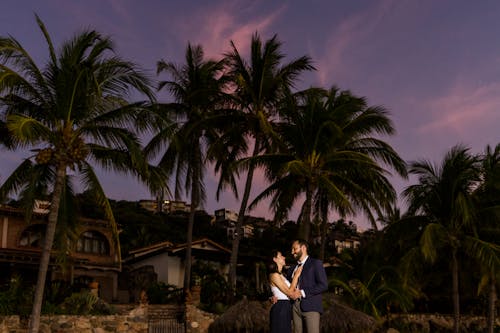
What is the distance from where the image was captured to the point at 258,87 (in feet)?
93.5

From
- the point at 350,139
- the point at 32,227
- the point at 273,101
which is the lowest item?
the point at 32,227

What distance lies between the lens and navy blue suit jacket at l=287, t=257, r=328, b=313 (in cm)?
786

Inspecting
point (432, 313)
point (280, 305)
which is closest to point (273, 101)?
point (432, 313)

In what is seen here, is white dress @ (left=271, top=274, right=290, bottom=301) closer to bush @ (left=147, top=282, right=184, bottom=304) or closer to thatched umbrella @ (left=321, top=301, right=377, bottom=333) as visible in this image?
thatched umbrella @ (left=321, top=301, right=377, bottom=333)

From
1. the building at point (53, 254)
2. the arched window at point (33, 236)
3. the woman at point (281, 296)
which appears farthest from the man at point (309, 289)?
the arched window at point (33, 236)

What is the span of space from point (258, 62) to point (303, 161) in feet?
19.0

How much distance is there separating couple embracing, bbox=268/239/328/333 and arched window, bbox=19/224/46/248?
27572 mm

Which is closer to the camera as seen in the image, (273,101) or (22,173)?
(22,173)

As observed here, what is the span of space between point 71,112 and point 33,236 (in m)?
15.1

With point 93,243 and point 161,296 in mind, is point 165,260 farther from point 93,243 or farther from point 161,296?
point 161,296

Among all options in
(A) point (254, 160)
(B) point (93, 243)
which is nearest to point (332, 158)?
(A) point (254, 160)

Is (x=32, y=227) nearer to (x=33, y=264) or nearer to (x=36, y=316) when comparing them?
(x=33, y=264)

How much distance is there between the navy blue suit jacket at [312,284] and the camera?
25.8 ft

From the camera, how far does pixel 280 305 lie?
7.89 metres
